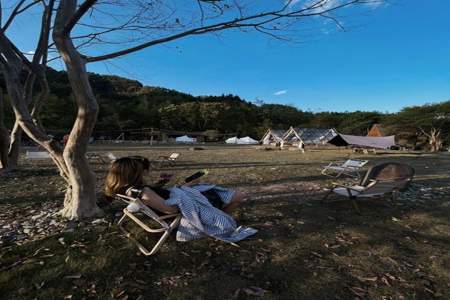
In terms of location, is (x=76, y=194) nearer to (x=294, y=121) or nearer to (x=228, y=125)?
(x=228, y=125)

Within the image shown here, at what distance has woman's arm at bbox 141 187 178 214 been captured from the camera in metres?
2.88

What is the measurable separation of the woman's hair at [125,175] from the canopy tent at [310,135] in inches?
1261

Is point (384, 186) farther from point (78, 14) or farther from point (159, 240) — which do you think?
point (78, 14)

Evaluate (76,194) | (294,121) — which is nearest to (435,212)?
(76,194)

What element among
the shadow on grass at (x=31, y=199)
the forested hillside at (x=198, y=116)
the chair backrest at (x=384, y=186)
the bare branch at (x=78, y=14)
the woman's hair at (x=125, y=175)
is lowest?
the shadow on grass at (x=31, y=199)

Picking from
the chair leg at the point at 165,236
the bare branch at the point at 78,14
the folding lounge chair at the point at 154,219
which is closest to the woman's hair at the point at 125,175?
the folding lounge chair at the point at 154,219

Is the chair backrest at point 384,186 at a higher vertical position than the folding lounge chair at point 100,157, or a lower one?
higher

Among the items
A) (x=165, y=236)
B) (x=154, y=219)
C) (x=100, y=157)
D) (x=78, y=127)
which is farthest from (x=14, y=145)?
(x=165, y=236)

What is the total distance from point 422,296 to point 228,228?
1.96 m

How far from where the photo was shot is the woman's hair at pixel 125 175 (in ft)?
10.2

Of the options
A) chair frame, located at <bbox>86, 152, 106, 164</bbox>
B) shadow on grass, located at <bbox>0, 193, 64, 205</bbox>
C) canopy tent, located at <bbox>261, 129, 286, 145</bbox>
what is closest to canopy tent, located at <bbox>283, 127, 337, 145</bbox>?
canopy tent, located at <bbox>261, 129, 286, 145</bbox>

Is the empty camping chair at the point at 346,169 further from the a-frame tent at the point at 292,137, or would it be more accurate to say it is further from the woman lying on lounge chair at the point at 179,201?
the a-frame tent at the point at 292,137

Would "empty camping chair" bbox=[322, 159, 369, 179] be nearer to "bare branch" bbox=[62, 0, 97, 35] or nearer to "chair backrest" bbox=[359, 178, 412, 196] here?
"chair backrest" bbox=[359, 178, 412, 196]

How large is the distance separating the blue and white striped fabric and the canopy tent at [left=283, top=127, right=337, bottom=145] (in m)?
31.5
